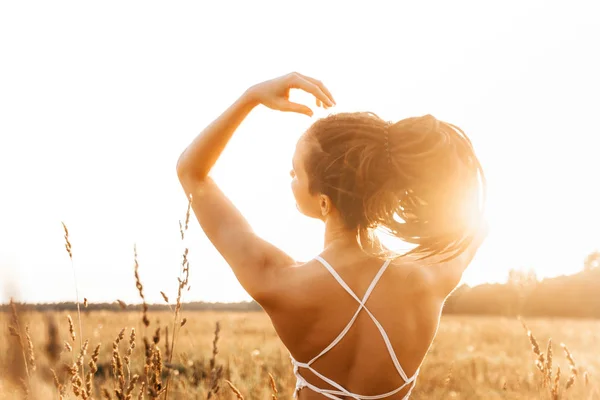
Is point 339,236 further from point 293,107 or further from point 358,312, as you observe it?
point 293,107

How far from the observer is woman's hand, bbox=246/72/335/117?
2.06 meters

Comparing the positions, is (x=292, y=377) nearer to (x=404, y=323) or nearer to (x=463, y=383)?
(x=463, y=383)

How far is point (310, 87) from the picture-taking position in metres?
2.07

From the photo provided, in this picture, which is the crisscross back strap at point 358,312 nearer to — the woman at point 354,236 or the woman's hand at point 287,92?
the woman at point 354,236

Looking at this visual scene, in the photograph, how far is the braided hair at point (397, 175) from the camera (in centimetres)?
207

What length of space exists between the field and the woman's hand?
780mm

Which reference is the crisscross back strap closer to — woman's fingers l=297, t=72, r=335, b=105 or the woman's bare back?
the woman's bare back

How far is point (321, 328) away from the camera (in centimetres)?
200

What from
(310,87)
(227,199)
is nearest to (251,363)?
(227,199)

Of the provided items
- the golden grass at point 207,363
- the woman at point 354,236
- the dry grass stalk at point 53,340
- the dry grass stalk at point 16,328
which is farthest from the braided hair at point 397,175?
the dry grass stalk at point 16,328

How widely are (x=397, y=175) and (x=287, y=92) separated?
475mm

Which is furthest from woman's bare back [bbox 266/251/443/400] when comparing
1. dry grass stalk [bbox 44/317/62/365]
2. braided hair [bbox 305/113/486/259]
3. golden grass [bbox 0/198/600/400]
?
dry grass stalk [bbox 44/317/62/365]

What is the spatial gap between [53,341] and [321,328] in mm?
929

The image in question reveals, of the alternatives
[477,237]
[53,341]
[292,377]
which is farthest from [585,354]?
[53,341]
